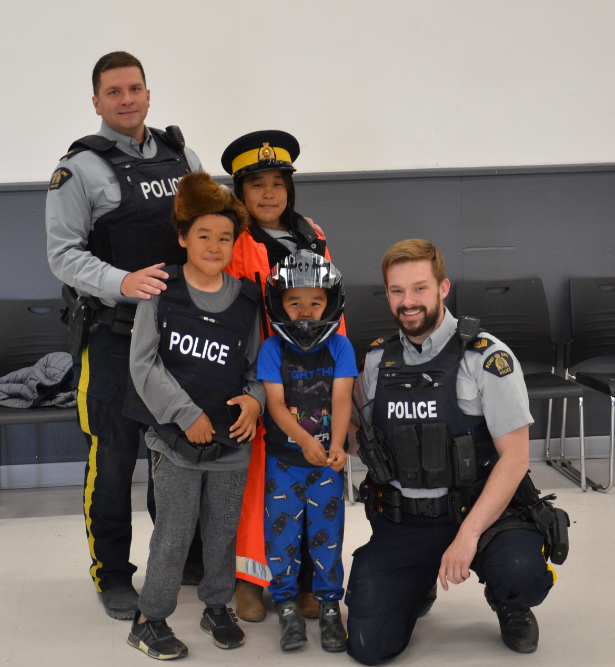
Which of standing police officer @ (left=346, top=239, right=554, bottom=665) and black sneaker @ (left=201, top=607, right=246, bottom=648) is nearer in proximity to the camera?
standing police officer @ (left=346, top=239, right=554, bottom=665)

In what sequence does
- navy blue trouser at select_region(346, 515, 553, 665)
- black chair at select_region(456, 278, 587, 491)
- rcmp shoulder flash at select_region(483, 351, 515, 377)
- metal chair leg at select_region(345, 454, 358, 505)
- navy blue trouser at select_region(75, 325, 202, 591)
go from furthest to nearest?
black chair at select_region(456, 278, 587, 491) < metal chair leg at select_region(345, 454, 358, 505) < navy blue trouser at select_region(75, 325, 202, 591) < rcmp shoulder flash at select_region(483, 351, 515, 377) < navy blue trouser at select_region(346, 515, 553, 665)

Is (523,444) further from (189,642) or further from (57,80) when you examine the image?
(57,80)

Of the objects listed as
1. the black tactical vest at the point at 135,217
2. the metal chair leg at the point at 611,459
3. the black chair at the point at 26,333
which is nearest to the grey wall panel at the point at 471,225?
the black chair at the point at 26,333

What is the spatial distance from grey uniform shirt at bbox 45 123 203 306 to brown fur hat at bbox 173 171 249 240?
0.86 feet

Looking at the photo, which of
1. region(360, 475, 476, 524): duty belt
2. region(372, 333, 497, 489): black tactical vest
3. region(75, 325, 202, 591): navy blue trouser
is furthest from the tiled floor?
region(372, 333, 497, 489): black tactical vest

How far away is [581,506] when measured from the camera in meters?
3.49

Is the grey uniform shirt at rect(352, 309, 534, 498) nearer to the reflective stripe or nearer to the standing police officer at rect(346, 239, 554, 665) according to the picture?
the standing police officer at rect(346, 239, 554, 665)

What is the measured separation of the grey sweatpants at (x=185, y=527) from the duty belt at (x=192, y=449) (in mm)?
57

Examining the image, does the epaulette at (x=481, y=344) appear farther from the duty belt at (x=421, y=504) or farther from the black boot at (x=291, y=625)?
the black boot at (x=291, y=625)

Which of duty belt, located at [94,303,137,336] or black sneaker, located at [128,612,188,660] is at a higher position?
duty belt, located at [94,303,137,336]

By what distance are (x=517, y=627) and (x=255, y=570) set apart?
84cm

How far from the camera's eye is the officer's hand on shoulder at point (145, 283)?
2270 mm

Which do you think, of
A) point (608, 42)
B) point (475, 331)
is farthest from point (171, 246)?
point (608, 42)

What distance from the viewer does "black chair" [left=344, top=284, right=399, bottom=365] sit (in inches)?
151
